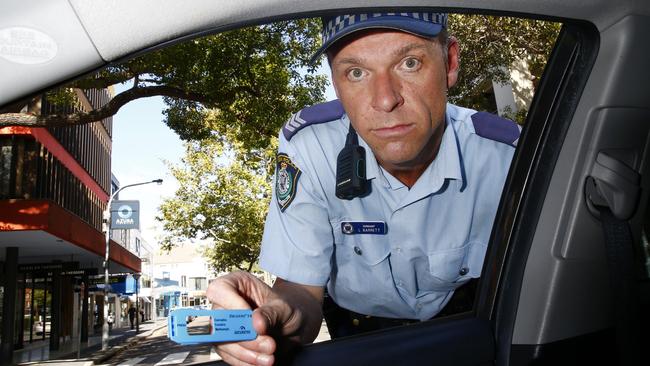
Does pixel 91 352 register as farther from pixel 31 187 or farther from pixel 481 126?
pixel 481 126

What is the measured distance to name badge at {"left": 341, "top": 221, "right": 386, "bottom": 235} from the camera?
139 centimetres

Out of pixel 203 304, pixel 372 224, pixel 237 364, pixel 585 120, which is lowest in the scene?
pixel 237 364

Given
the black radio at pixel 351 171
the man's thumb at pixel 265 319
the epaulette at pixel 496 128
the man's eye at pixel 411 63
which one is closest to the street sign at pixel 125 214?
the man's thumb at pixel 265 319

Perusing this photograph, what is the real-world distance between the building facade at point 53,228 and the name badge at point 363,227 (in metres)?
0.49

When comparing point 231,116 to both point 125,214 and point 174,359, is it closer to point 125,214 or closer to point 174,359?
point 125,214

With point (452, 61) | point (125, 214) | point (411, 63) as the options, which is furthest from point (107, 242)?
point (452, 61)

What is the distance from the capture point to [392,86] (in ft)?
4.05

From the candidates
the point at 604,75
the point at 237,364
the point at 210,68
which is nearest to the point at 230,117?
the point at 210,68

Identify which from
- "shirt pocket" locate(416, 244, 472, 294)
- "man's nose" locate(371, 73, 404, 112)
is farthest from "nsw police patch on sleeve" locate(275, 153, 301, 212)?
"shirt pocket" locate(416, 244, 472, 294)

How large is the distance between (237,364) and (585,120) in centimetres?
85

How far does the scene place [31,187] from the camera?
2.58ft

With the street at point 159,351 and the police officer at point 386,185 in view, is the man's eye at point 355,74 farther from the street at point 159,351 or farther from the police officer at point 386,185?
the street at point 159,351

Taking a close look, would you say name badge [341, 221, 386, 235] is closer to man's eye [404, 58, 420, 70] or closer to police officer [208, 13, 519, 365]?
police officer [208, 13, 519, 365]

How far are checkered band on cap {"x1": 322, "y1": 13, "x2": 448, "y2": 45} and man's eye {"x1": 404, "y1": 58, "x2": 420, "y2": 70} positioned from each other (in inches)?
3.8
